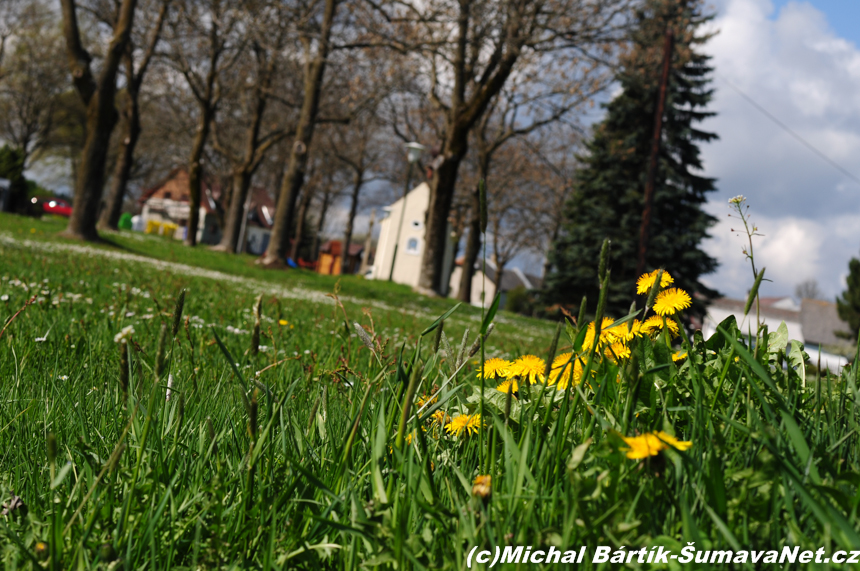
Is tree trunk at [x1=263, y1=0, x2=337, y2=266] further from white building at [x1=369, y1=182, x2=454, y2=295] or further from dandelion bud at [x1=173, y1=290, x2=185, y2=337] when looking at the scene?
white building at [x1=369, y1=182, x2=454, y2=295]

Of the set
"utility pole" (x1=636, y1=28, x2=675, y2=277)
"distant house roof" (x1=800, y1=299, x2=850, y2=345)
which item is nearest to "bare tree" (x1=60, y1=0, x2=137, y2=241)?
"utility pole" (x1=636, y1=28, x2=675, y2=277)

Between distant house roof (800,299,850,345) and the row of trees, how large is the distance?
111ft

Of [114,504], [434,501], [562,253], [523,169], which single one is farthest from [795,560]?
[523,169]

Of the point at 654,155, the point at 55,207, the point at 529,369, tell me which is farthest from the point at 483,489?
the point at 55,207

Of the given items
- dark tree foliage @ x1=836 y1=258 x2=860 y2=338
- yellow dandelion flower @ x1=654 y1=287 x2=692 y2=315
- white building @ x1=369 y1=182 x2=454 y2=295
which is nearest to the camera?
yellow dandelion flower @ x1=654 y1=287 x2=692 y2=315

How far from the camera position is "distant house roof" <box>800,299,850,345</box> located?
58000 millimetres

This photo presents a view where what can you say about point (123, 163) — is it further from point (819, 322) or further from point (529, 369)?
point (819, 322)

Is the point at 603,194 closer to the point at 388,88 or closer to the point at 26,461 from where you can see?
the point at 388,88

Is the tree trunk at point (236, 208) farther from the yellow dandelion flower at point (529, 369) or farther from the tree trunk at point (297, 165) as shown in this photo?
the yellow dandelion flower at point (529, 369)

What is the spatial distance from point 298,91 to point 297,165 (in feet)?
32.8

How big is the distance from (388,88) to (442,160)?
298cm

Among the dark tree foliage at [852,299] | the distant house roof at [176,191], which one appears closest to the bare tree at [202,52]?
the distant house roof at [176,191]

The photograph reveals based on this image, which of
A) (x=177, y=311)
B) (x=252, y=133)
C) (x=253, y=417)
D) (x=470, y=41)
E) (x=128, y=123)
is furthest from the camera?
(x=252, y=133)

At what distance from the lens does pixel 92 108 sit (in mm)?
14797
